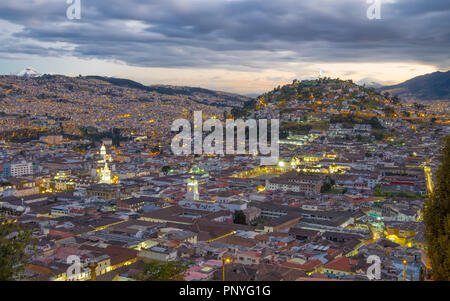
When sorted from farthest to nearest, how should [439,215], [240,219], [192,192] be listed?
1. [192,192]
2. [240,219]
3. [439,215]

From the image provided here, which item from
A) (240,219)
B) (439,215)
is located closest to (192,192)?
(240,219)

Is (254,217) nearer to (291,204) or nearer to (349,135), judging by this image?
(291,204)

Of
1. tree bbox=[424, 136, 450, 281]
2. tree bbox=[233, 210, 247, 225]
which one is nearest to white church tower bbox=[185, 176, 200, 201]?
tree bbox=[233, 210, 247, 225]

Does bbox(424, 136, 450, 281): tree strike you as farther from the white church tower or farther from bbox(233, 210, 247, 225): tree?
the white church tower

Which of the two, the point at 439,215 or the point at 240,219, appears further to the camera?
the point at 240,219

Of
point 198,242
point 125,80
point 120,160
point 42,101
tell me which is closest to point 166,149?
point 120,160

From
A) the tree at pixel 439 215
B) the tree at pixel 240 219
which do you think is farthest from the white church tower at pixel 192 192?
the tree at pixel 439 215

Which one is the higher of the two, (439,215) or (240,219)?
(439,215)

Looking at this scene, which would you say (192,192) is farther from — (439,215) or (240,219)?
(439,215)

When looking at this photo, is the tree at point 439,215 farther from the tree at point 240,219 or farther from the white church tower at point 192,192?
the white church tower at point 192,192

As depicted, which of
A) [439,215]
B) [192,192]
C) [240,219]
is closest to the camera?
[439,215]

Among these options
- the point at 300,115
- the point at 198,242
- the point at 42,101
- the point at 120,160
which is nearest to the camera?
the point at 198,242
